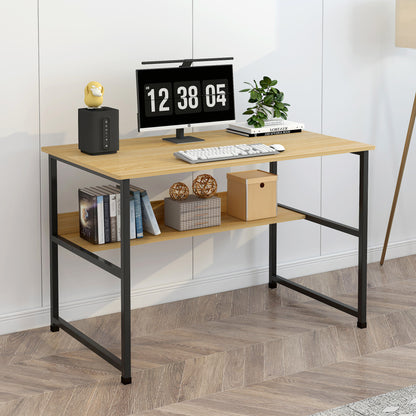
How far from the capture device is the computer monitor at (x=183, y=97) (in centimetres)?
353

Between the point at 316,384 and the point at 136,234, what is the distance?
0.97 meters

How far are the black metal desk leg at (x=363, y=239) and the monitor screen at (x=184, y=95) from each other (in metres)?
0.66

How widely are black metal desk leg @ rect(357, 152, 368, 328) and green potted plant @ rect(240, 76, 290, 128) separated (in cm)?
48

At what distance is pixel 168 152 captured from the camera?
3412mm

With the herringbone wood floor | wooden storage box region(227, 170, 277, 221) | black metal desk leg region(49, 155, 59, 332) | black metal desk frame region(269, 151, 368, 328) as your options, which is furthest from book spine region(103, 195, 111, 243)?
black metal desk frame region(269, 151, 368, 328)

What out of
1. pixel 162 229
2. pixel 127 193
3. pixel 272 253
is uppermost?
pixel 127 193

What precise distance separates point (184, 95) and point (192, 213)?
1.77ft

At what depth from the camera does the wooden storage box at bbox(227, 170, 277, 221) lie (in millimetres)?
3746

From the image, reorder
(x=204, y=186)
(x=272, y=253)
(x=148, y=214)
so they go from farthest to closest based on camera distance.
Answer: (x=272, y=253)
(x=204, y=186)
(x=148, y=214)

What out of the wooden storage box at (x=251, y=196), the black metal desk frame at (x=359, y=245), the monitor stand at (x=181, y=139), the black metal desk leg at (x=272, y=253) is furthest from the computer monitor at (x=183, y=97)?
the black metal desk leg at (x=272, y=253)

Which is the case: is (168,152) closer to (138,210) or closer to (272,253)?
(138,210)

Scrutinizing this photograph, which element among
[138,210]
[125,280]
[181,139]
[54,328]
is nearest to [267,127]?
[181,139]

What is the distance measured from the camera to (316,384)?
319 centimetres

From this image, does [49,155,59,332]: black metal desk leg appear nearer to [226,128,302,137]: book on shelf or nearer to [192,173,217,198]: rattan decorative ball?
[192,173,217,198]: rattan decorative ball
